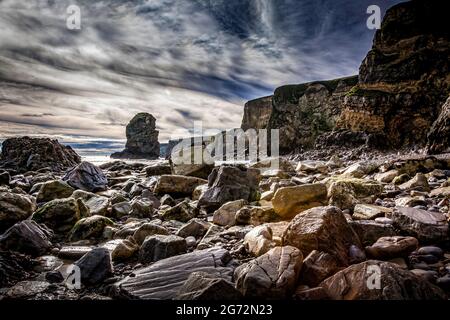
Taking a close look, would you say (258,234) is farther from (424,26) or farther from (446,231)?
(424,26)

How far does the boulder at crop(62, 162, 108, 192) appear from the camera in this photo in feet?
31.2

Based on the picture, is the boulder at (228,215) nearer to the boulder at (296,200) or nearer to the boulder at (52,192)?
the boulder at (296,200)

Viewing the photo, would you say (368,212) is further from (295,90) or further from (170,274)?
(295,90)

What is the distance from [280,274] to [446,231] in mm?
2147

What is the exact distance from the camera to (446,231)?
3.16 meters

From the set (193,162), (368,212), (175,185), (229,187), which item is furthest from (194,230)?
(193,162)

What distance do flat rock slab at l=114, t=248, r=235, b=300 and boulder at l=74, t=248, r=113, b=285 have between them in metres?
0.40

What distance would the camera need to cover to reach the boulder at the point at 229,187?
6723mm

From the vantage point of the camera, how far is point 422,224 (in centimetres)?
329

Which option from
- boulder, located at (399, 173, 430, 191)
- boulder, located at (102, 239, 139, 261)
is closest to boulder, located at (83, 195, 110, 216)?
boulder, located at (102, 239, 139, 261)

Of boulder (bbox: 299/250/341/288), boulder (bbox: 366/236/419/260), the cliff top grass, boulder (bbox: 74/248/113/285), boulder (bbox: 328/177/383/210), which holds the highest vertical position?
the cliff top grass

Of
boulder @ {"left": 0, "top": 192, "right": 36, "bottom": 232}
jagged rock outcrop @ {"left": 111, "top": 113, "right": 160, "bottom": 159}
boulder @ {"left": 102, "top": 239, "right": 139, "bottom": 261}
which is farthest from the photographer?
jagged rock outcrop @ {"left": 111, "top": 113, "right": 160, "bottom": 159}

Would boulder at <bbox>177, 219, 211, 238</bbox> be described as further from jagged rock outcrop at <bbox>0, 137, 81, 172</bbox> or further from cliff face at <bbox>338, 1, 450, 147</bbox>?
cliff face at <bbox>338, 1, 450, 147</bbox>
